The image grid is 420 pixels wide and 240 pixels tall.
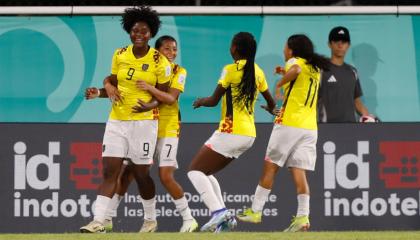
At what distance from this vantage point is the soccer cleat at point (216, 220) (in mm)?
11789

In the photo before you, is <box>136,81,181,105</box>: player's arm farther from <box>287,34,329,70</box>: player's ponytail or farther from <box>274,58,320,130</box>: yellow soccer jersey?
<box>287,34,329,70</box>: player's ponytail

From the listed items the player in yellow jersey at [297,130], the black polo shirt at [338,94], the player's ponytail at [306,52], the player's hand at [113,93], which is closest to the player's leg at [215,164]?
the player in yellow jersey at [297,130]

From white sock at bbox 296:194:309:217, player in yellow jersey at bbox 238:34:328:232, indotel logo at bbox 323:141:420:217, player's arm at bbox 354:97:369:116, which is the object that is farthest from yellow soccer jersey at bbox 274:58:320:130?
player's arm at bbox 354:97:369:116

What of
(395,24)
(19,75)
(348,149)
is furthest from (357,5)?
(19,75)

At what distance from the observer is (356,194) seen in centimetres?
1339

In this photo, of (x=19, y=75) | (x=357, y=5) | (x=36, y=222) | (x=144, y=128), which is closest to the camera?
(x=144, y=128)

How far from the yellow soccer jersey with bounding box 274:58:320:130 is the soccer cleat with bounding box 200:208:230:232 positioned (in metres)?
0.99

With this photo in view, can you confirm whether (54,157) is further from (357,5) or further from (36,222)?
(357,5)

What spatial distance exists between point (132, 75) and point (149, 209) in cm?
157

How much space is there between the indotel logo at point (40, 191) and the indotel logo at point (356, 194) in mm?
2432

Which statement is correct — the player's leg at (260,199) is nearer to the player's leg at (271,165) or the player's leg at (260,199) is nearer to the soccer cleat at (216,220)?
the player's leg at (271,165)

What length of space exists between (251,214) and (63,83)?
3.50 metres

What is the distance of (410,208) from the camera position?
13344 mm

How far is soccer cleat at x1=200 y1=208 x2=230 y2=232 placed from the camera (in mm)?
11789
